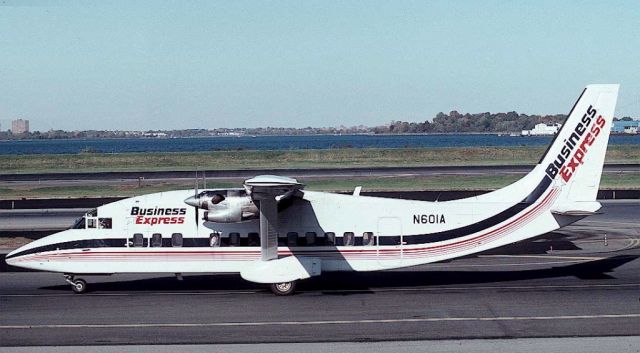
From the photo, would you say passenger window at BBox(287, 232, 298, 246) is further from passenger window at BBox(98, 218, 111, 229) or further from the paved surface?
the paved surface

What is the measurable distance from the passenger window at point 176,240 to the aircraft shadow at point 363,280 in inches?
63.3

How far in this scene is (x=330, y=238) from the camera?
75.3 feet

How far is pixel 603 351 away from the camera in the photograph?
1566 centimetres

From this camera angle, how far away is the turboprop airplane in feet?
75.0

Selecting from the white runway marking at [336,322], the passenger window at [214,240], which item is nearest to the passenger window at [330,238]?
the passenger window at [214,240]

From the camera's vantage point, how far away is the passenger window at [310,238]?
22.9 metres

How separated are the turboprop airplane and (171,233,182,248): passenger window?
0.03 metres

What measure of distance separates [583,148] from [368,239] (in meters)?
7.03

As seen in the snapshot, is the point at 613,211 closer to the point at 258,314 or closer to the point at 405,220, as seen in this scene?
the point at 405,220

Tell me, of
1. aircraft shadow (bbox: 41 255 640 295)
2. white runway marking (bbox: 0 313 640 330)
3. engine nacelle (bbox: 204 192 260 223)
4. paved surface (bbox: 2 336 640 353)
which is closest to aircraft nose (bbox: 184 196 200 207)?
engine nacelle (bbox: 204 192 260 223)

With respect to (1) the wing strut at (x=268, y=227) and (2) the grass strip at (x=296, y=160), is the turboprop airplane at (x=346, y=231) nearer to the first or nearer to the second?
(1) the wing strut at (x=268, y=227)

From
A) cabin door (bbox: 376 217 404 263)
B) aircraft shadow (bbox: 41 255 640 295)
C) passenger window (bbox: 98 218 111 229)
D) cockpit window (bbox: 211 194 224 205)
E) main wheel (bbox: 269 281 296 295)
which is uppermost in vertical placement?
cockpit window (bbox: 211 194 224 205)

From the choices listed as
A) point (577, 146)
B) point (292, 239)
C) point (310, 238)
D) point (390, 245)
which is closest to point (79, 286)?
point (292, 239)

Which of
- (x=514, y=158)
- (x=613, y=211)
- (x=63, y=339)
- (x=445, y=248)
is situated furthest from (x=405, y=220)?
(x=514, y=158)
